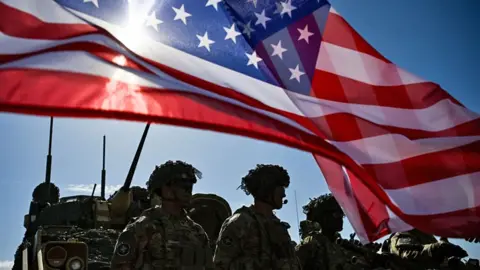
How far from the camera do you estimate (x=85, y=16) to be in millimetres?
3984

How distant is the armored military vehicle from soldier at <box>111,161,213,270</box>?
4.39ft

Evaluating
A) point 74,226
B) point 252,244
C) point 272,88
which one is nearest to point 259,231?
point 252,244

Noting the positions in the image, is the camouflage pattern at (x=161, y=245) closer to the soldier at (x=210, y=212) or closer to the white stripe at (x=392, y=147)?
the white stripe at (x=392, y=147)

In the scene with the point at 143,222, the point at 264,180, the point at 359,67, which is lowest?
the point at 143,222

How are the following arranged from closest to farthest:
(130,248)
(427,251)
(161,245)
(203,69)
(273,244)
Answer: (203,69) < (130,248) < (161,245) < (273,244) < (427,251)

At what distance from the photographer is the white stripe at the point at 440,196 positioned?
536 cm

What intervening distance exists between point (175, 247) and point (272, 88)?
1440 millimetres

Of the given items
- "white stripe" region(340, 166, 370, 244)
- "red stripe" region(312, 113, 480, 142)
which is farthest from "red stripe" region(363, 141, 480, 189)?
"white stripe" region(340, 166, 370, 244)

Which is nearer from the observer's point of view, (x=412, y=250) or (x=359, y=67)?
(x=359, y=67)

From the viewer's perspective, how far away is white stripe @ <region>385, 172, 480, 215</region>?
5359 mm

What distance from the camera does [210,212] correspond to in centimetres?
930

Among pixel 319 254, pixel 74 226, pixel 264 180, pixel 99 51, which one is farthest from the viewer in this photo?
pixel 74 226

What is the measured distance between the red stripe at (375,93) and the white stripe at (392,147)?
296mm

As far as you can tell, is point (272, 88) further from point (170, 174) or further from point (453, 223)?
point (453, 223)
